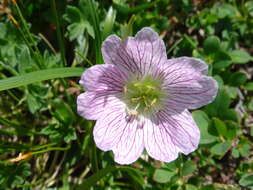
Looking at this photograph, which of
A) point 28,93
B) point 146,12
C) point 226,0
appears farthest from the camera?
point 226,0

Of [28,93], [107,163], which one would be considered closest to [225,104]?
[107,163]

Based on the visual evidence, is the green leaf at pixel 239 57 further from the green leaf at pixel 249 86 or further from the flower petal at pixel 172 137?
the flower petal at pixel 172 137

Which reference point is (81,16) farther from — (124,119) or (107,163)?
(107,163)

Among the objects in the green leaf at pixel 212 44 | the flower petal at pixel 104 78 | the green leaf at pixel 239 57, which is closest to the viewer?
the flower petal at pixel 104 78

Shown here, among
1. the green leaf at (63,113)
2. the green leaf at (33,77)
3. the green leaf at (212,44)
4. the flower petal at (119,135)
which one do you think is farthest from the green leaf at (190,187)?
the green leaf at (33,77)

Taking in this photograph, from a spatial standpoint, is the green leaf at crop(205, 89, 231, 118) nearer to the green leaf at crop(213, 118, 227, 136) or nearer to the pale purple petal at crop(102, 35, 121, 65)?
the green leaf at crop(213, 118, 227, 136)

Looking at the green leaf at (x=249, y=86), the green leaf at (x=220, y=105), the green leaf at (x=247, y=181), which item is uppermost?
the green leaf at (x=220, y=105)

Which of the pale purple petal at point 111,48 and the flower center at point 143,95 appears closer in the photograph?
the pale purple petal at point 111,48

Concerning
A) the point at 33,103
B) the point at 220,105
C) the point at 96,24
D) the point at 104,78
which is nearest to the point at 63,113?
the point at 33,103
